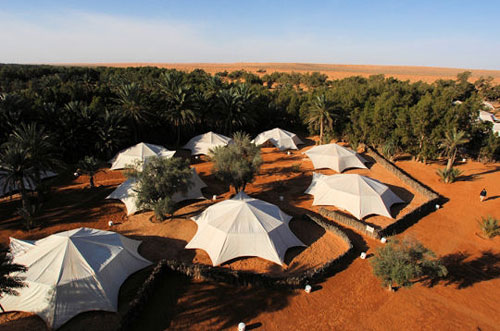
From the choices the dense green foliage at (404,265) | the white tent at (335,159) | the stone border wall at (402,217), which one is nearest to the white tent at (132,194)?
the stone border wall at (402,217)

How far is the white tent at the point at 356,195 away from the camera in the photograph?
19125mm

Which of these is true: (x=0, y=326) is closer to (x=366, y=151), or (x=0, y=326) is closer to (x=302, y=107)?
(x=366, y=151)

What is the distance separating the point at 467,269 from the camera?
14.4 metres

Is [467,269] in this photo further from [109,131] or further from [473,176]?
[109,131]

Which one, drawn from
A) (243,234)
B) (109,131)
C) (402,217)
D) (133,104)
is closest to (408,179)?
(402,217)

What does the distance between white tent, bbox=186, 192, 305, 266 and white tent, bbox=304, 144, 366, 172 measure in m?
12.7

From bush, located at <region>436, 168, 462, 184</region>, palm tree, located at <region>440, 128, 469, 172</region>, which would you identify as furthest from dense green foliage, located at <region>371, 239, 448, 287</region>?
palm tree, located at <region>440, 128, 469, 172</region>

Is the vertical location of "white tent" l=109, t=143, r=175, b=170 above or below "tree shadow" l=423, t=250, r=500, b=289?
above

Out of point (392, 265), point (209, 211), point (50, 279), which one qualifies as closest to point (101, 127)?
point (209, 211)

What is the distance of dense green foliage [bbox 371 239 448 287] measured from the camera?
1209cm

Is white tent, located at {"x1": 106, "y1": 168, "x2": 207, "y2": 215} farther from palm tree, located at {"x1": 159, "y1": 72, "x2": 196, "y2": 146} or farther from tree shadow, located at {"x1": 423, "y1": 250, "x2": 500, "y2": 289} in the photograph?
tree shadow, located at {"x1": 423, "y1": 250, "x2": 500, "y2": 289}

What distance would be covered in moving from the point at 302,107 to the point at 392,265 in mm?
32465

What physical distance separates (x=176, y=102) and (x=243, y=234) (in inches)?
919

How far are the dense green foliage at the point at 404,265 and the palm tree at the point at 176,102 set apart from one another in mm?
26410
